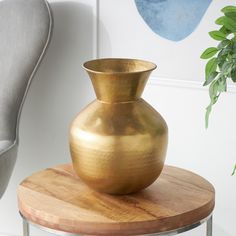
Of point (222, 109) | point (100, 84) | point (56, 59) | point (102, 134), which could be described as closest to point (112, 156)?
point (102, 134)

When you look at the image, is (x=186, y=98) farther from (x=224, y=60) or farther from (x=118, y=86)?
(x=224, y=60)

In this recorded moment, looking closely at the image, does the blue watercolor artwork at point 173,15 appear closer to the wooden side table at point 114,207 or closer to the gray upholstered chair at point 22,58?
the gray upholstered chair at point 22,58

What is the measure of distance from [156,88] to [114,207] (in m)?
0.64

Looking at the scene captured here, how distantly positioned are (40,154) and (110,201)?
833 millimetres

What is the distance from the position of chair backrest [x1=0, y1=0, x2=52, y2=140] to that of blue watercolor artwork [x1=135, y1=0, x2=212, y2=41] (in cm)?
32

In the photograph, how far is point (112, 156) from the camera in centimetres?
135

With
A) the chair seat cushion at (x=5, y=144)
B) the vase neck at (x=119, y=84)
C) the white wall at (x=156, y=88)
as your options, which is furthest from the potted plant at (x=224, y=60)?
the chair seat cushion at (x=5, y=144)

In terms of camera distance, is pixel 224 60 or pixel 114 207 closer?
pixel 224 60

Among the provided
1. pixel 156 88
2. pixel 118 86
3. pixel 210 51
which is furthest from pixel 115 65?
pixel 156 88

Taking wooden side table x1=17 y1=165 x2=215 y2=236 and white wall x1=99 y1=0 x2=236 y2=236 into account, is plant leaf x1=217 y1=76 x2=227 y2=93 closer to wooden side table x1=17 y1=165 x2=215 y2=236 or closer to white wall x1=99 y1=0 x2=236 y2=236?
wooden side table x1=17 y1=165 x2=215 y2=236

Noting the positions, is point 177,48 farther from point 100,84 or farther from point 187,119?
point 100,84

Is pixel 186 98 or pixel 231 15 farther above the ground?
pixel 231 15

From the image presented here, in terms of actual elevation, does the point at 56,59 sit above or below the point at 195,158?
above

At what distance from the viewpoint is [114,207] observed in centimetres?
137
